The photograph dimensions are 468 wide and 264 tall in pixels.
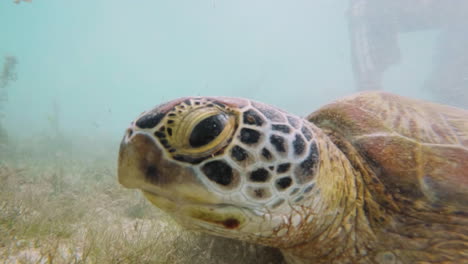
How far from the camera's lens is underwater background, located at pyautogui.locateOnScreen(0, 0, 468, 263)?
6.03 ft

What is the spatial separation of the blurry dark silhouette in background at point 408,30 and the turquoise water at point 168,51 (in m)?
27.3

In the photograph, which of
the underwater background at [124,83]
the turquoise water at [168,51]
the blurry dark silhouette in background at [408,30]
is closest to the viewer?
the underwater background at [124,83]

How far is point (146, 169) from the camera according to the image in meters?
0.90

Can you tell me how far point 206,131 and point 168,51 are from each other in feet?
433

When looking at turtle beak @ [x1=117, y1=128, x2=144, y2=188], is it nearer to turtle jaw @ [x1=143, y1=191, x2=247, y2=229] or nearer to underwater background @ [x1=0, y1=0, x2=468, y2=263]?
turtle jaw @ [x1=143, y1=191, x2=247, y2=229]

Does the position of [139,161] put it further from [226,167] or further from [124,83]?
[124,83]

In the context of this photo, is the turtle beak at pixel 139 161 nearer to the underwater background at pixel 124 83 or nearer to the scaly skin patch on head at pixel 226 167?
the scaly skin patch on head at pixel 226 167

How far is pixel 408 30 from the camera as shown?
1998 centimetres

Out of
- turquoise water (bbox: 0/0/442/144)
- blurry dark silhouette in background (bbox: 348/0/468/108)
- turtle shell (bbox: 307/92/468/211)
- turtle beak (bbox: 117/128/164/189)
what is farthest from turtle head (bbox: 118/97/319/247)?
turquoise water (bbox: 0/0/442/144)

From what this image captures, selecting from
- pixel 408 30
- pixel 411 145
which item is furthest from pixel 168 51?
pixel 411 145

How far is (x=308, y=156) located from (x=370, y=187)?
0.49 meters

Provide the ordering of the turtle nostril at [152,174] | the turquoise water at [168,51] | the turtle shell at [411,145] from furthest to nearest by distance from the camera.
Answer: the turquoise water at [168,51]
the turtle shell at [411,145]
the turtle nostril at [152,174]

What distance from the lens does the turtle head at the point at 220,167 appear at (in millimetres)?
900

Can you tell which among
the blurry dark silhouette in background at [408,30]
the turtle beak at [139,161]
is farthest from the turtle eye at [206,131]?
the blurry dark silhouette in background at [408,30]
